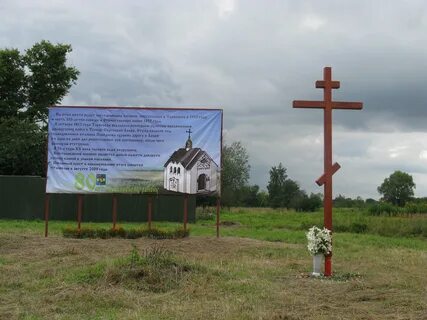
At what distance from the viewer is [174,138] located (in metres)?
17.3

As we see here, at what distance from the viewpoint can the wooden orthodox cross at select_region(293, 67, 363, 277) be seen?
10820 millimetres

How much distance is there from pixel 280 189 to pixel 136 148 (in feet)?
218

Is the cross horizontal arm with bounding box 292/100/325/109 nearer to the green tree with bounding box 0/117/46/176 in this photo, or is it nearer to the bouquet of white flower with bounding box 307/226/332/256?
the bouquet of white flower with bounding box 307/226/332/256

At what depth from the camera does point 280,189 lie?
82562 millimetres

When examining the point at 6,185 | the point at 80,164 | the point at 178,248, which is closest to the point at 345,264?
the point at 178,248

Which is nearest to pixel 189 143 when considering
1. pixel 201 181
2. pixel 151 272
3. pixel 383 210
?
pixel 201 181

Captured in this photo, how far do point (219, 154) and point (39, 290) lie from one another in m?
9.01

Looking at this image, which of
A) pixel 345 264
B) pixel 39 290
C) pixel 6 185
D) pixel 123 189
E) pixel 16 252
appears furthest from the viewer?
pixel 6 185

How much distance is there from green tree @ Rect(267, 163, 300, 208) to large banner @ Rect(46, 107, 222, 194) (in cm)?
5419

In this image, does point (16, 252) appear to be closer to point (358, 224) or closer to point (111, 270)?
point (111, 270)

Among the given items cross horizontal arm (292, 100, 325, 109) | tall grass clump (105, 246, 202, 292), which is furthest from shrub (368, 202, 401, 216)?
tall grass clump (105, 246, 202, 292)

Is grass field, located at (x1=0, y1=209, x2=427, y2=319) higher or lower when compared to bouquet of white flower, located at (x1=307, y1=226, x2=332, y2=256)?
lower

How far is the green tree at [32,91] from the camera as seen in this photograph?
1286 inches

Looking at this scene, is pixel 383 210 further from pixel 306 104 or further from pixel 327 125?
pixel 306 104
